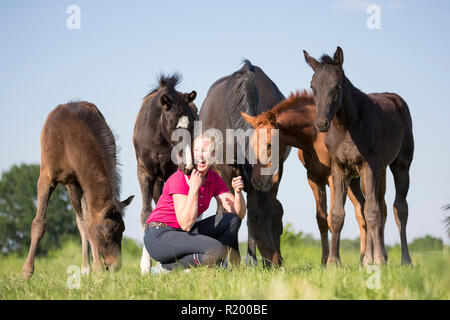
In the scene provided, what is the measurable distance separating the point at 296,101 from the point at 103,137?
2927 millimetres

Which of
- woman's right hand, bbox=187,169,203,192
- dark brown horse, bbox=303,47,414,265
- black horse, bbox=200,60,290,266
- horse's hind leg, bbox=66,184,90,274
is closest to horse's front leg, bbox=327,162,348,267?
dark brown horse, bbox=303,47,414,265

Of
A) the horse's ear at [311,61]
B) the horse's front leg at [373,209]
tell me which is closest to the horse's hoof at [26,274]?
the horse's front leg at [373,209]

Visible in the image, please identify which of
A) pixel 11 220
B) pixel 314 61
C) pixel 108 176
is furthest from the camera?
pixel 11 220

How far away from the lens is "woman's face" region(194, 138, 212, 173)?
5.80 meters

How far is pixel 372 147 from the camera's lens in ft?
22.0

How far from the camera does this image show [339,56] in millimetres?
6352

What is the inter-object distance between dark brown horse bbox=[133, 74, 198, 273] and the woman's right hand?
1.67 m

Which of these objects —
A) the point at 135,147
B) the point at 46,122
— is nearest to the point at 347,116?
the point at 135,147

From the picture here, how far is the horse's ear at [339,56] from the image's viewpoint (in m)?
6.32

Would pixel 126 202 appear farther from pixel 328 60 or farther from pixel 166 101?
pixel 328 60

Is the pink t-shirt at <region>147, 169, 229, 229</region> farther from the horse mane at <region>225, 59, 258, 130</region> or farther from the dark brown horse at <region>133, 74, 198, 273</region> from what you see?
the horse mane at <region>225, 59, 258, 130</region>

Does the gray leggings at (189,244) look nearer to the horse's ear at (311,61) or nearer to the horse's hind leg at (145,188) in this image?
the horse's ear at (311,61)
